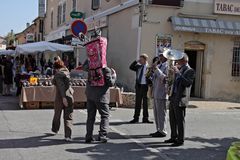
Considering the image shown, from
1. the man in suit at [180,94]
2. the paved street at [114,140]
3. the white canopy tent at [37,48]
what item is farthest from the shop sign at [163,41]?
the man in suit at [180,94]

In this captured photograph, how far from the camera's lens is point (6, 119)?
1059 centimetres

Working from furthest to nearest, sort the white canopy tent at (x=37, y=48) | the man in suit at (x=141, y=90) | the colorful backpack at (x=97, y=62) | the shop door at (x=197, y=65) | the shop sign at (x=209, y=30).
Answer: the white canopy tent at (x=37, y=48) → the shop door at (x=197, y=65) → the shop sign at (x=209, y=30) → the man in suit at (x=141, y=90) → the colorful backpack at (x=97, y=62)

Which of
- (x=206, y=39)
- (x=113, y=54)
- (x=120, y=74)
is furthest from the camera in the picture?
(x=113, y=54)

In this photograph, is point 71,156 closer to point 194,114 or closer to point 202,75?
point 194,114

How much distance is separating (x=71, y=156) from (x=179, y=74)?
8.40ft

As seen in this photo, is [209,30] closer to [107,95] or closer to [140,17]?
[140,17]

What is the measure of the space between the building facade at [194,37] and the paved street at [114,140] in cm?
531

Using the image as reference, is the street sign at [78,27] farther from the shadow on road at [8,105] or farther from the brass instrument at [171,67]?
the brass instrument at [171,67]

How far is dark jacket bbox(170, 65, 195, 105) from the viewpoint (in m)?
7.79

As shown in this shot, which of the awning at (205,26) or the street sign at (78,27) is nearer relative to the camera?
the street sign at (78,27)

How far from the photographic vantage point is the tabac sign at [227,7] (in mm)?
17578

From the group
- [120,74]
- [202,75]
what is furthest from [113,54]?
[202,75]

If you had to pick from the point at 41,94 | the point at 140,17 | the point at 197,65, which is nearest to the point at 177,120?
the point at 41,94

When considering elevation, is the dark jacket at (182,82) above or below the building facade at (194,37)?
below
